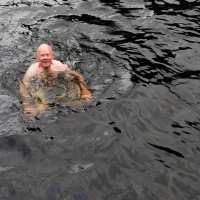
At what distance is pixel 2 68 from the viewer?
359 inches

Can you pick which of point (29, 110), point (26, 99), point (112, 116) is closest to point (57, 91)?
point (26, 99)

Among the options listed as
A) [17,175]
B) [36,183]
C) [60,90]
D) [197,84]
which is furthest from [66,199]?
[197,84]

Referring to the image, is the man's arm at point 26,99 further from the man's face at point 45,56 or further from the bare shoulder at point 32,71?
the man's face at point 45,56

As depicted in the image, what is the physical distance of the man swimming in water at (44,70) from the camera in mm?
7816

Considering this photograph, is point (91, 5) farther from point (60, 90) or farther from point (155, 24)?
point (60, 90)

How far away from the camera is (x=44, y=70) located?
8.77m

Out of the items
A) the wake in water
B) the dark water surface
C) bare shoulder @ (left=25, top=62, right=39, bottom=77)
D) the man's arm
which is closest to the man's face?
bare shoulder @ (left=25, top=62, right=39, bottom=77)

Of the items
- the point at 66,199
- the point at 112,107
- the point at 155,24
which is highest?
the point at 155,24

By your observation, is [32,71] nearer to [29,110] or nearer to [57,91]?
[57,91]

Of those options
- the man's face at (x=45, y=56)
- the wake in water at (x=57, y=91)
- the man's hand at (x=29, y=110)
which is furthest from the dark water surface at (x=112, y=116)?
the man's face at (x=45, y=56)

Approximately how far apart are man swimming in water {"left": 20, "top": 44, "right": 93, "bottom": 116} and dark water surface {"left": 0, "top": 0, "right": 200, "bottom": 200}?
22 cm

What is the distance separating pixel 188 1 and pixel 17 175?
9426 mm

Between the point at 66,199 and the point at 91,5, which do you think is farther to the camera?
the point at 91,5

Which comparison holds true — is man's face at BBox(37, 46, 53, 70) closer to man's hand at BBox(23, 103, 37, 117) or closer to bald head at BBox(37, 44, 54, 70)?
bald head at BBox(37, 44, 54, 70)
